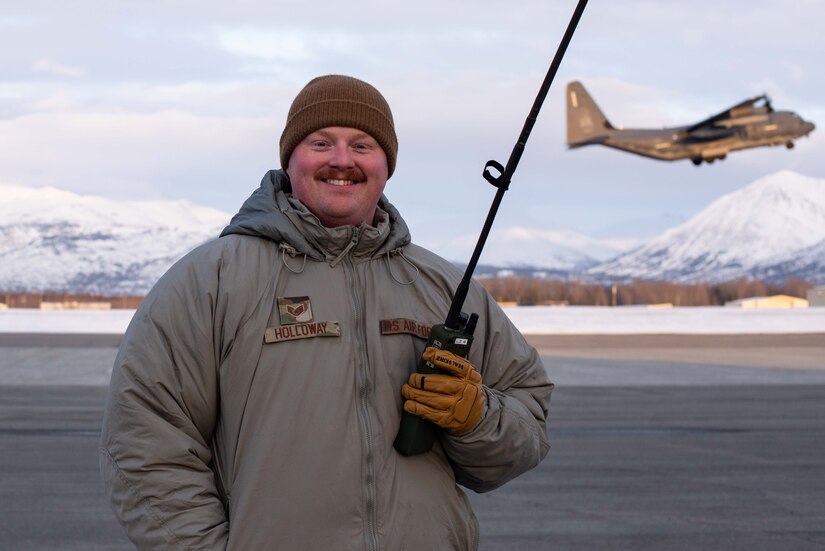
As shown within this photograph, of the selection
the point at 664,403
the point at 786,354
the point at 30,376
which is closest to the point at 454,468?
the point at 664,403

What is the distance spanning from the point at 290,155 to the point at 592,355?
23.0m

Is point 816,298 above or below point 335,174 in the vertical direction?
below

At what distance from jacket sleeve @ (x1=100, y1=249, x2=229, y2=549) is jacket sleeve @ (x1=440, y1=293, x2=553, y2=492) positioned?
0.67m

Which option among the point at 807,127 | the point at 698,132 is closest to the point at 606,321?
the point at 807,127

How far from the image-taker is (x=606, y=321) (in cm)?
3859

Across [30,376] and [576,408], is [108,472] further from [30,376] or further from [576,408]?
[30,376]

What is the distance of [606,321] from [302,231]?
118 feet

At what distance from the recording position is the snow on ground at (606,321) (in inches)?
1417

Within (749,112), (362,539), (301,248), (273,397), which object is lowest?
(362,539)

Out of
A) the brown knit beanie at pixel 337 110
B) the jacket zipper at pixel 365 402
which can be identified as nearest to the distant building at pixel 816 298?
the brown knit beanie at pixel 337 110

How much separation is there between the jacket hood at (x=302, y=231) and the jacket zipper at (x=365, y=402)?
0.13 feet

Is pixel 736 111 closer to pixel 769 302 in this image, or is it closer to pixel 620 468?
pixel 769 302

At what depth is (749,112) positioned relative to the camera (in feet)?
192

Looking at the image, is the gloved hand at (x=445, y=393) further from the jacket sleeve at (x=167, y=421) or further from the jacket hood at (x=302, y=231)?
the jacket sleeve at (x=167, y=421)
